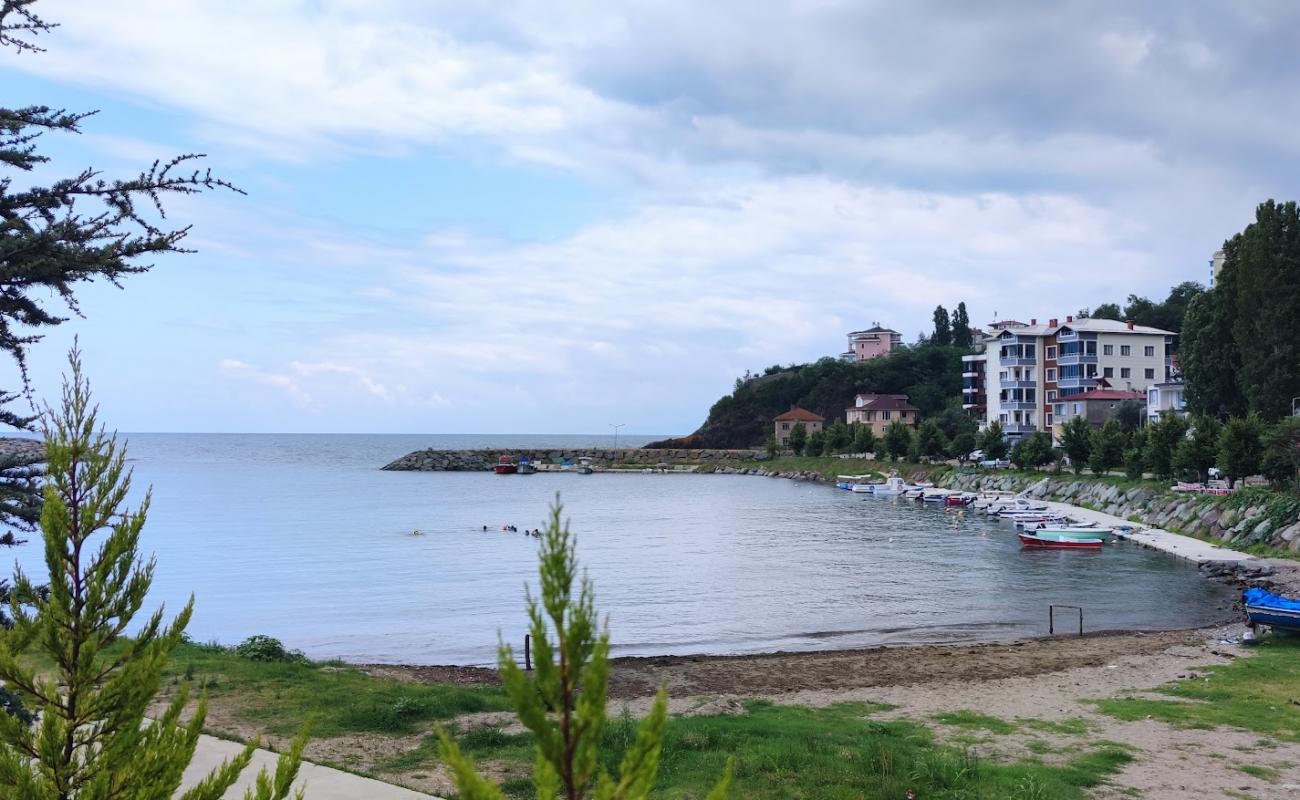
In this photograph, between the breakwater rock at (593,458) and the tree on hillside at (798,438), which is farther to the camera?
the breakwater rock at (593,458)

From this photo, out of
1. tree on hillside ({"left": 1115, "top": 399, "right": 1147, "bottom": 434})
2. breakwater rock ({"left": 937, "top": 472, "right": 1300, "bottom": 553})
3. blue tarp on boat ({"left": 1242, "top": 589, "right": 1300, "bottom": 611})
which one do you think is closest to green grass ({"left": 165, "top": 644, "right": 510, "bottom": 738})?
blue tarp on boat ({"left": 1242, "top": 589, "right": 1300, "bottom": 611})

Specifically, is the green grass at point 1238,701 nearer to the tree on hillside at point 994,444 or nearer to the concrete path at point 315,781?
the concrete path at point 315,781

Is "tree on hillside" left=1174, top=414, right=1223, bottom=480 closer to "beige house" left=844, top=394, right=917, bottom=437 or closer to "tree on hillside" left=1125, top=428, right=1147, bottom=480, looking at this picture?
"tree on hillside" left=1125, top=428, right=1147, bottom=480

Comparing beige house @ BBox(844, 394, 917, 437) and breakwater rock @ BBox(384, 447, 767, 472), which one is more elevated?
beige house @ BBox(844, 394, 917, 437)

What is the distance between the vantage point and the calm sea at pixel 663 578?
119ft

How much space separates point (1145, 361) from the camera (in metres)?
112

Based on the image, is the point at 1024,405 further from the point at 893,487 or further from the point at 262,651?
the point at 262,651

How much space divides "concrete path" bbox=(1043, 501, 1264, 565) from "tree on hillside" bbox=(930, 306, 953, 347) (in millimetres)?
122548

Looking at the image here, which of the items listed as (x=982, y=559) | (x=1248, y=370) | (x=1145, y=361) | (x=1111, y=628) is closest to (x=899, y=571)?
(x=982, y=559)

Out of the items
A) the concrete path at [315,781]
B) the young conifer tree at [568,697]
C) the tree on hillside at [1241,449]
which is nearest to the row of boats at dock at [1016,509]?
the tree on hillside at [1241,449]

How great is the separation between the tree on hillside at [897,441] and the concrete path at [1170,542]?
52.5m

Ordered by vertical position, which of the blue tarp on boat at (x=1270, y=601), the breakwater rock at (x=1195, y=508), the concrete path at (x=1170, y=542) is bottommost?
the concrete path at (x=1170, y=542)

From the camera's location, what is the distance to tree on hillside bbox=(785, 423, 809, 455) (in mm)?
161250

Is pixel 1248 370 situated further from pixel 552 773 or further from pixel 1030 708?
pixel 552 773
